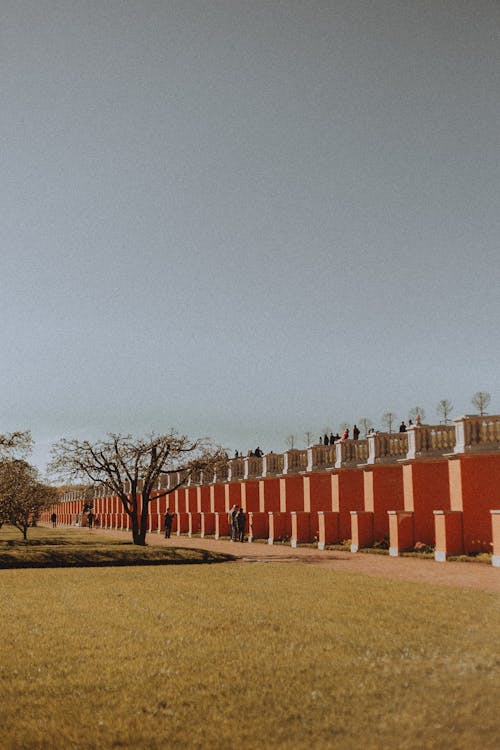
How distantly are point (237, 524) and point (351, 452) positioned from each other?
34.7ft

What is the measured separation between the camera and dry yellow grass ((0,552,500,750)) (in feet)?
19.9

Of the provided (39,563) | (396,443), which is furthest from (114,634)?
(396,443)

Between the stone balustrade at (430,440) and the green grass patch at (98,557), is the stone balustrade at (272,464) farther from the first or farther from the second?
the stone balustrade at (430,440)

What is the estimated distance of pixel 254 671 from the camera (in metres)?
8.12

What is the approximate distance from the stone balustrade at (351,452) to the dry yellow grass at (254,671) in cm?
1613

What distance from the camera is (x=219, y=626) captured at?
11172 millimetres

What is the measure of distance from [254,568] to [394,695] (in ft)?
49.8

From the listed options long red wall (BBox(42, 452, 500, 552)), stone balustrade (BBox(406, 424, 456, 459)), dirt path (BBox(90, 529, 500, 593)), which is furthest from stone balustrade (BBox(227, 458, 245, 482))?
stone balustrade (BBox(406, 424, 456, 459))

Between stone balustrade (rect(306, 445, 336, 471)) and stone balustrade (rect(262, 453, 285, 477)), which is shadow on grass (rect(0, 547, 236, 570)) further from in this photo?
stone balustrade (rect(262, 453, 285, 477))

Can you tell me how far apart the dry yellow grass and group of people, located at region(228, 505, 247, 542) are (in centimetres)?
2412

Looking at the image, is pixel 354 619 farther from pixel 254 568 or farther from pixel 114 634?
pixel 254 568

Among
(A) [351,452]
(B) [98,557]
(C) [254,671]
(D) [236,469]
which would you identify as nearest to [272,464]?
(D) [236,469]

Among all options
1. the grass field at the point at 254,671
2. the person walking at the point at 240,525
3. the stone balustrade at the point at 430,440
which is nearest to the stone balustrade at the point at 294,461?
the person walking at the point at 240,525

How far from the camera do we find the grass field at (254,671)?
607 cm
